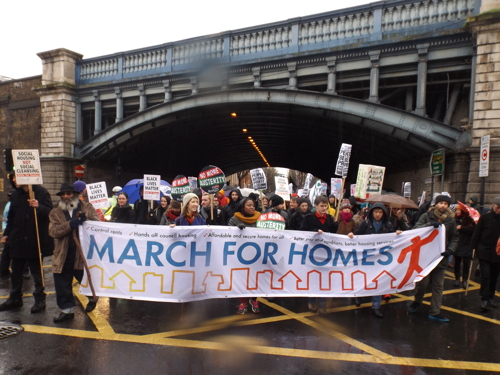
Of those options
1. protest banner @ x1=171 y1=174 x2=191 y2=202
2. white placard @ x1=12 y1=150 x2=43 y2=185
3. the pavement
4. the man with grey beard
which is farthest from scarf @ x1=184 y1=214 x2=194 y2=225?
protest banner @ x1=171 y1=174 x2=191 y2=202

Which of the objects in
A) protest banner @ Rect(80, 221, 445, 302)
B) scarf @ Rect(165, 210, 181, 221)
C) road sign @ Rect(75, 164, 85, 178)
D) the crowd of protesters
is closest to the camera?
the crowd of protesters

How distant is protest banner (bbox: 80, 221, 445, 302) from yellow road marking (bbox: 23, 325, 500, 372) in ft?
2.17

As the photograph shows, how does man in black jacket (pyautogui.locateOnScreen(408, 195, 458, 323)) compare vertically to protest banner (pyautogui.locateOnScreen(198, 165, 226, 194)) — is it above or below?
below

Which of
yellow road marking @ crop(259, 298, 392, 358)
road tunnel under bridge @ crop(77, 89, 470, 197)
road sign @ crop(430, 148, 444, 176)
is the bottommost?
yellow road marking @ crop(259, 298, 392, 358)

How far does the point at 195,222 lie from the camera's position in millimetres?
5191

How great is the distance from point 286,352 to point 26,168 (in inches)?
167

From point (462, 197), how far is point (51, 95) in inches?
800

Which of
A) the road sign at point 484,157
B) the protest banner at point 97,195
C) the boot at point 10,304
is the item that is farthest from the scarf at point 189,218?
the road sign at point 484,157

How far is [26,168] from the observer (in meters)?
5.01

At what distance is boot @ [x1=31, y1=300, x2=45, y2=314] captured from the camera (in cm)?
489

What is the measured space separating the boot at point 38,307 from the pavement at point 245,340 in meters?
0.09

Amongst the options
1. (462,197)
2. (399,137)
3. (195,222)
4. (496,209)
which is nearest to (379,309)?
(496,209)

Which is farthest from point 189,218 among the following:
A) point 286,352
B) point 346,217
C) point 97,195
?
point 97,195

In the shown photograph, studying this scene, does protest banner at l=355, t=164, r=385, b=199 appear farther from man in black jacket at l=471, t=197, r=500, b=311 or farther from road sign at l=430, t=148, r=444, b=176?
man in black jacket at l=471, t=197, r=500, b=311
